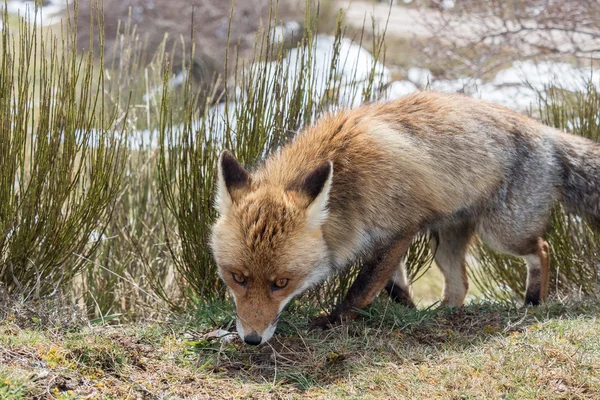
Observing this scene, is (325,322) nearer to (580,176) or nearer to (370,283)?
(370,283)

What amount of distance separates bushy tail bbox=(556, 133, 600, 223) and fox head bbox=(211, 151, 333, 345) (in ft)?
8.89

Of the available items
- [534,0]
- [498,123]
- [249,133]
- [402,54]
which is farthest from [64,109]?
[402,54]

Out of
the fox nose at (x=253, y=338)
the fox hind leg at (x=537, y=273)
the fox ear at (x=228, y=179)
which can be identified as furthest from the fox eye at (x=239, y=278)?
the fox hind leg at (x=537, y=273)

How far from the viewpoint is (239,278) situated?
15.1ft

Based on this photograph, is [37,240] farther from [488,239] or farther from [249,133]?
[488,239]

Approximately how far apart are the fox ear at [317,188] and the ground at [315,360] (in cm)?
102

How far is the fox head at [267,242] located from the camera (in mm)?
4500

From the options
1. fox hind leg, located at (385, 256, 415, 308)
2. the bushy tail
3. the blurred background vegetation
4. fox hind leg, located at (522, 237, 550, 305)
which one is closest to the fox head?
the blurred background vegetation

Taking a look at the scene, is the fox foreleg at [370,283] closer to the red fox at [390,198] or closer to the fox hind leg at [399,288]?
Answer: the red fox at [390,198]

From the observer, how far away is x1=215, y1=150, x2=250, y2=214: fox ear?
4844 mm

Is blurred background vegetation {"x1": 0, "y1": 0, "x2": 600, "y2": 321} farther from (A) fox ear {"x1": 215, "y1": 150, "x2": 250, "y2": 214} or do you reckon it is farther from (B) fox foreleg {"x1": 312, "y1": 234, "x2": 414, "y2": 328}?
(A) fox ear {"x1": 215, "y1": 150, "x2": 250, "y2": 214}

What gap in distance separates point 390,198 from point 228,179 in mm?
1314

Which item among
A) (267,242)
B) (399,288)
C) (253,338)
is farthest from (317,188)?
(399,288)

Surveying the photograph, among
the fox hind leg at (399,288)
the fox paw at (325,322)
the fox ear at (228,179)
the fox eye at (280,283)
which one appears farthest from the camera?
the fox hind leg at (399,288)
